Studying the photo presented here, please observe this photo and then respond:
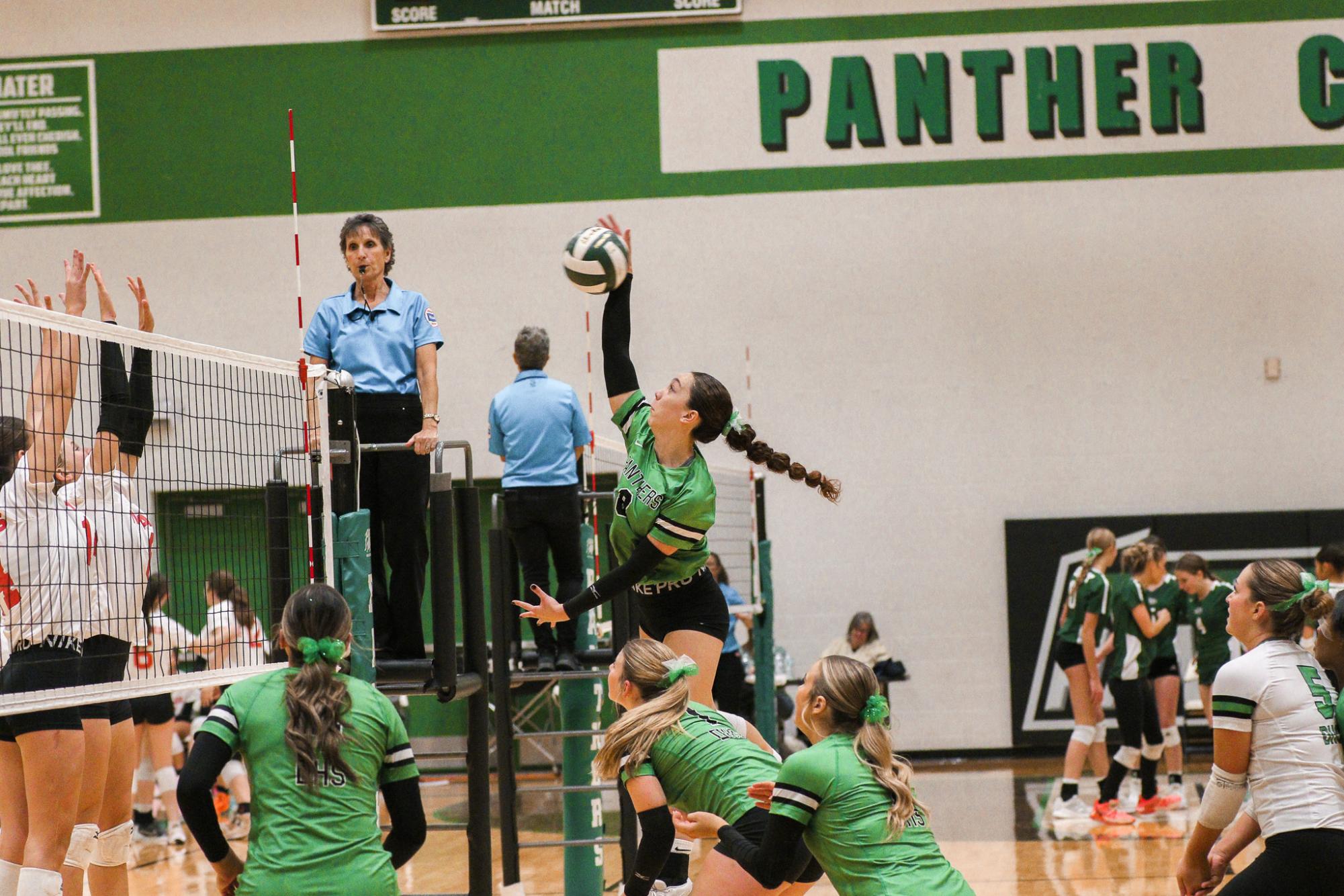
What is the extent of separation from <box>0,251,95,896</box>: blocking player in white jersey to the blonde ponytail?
1735 mm

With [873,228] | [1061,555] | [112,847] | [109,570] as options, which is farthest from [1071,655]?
[109,570]

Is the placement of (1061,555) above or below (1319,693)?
below

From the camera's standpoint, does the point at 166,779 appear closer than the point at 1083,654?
Yes

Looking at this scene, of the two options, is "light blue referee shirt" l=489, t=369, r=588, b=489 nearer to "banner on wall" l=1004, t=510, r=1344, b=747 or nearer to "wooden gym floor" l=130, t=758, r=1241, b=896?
"wooden gym floor" l=130, t=758, r=1241, b=896

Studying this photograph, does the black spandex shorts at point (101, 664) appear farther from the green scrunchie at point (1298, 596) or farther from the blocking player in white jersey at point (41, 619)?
the green scrunchie at point (1298, 596)

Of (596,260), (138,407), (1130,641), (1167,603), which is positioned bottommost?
(1130,641)

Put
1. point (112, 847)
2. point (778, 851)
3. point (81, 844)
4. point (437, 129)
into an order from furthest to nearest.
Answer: point (437, 129)
point (112, 847)
point (81, 844)
point (778, 851)

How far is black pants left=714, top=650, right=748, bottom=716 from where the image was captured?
299 inches

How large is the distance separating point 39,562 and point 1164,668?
25.0ft

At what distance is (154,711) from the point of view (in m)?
8.86

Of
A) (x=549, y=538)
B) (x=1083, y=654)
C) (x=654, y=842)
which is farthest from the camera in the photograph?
(x=1083, y=654)

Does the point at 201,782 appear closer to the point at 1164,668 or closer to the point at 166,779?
the point at 166,779

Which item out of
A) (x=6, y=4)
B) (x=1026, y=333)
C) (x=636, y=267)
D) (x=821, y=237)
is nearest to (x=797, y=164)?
(x=821, y=237)

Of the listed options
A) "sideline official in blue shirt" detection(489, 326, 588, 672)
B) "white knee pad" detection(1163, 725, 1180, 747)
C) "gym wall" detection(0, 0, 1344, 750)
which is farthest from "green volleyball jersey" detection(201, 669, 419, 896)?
"gym wall" detection(0, 0, 1344, 750)
